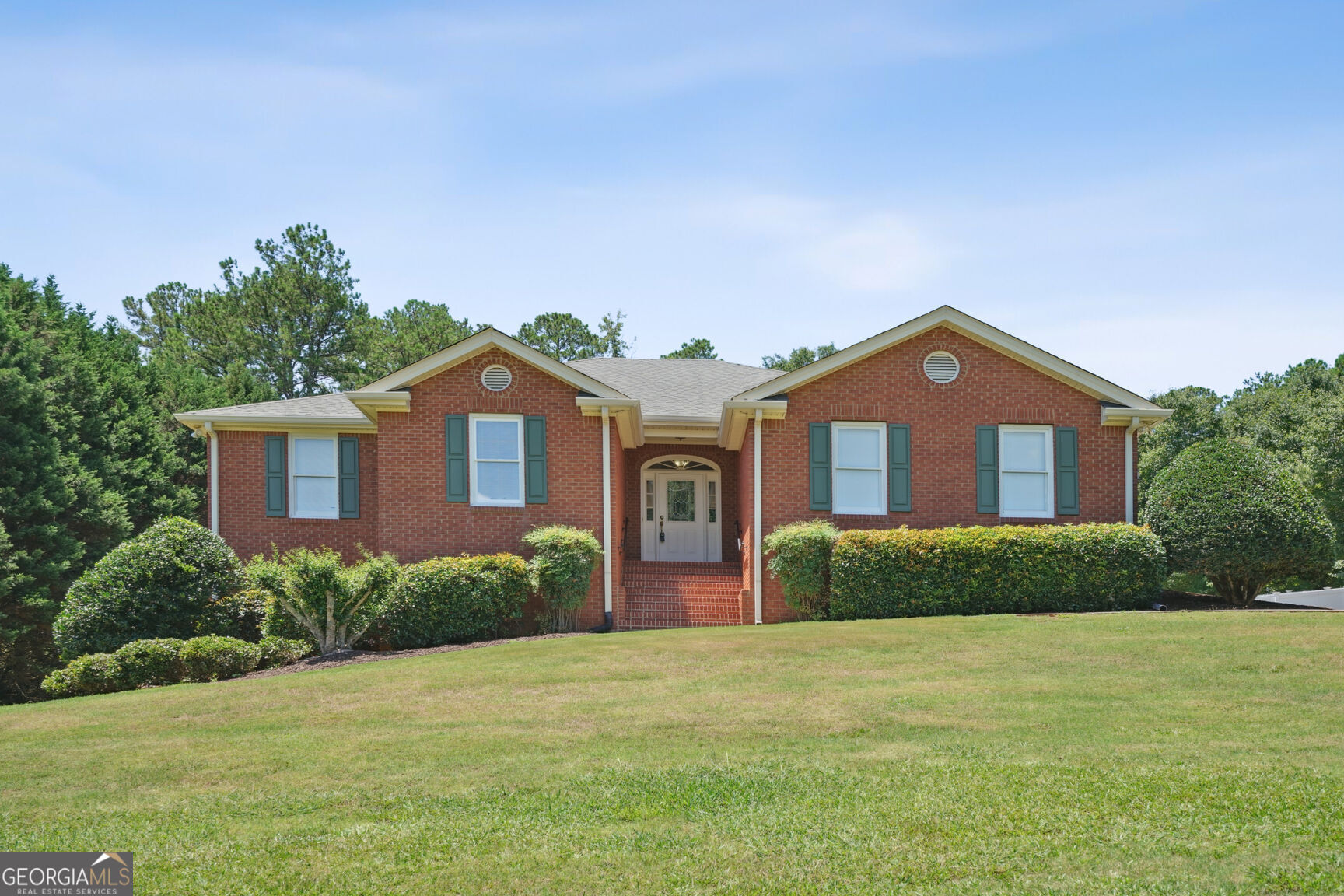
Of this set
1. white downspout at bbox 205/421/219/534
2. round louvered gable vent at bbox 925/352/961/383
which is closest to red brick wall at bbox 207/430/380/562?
white downspout at bbox 205/421/219/534

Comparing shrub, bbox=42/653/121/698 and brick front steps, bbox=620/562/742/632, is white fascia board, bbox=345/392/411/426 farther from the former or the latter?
shrub, bbox=42/653/121/698

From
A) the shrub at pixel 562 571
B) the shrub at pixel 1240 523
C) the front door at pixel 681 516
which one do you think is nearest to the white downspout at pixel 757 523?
the shrub at pixel 562 571

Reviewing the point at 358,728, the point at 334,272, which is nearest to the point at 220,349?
the point at 334,272

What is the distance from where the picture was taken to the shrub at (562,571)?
1691 cm

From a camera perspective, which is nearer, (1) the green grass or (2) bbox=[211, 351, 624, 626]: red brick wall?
(1) the green grass

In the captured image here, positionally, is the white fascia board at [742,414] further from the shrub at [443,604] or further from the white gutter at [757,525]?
the shrub at [443,604]

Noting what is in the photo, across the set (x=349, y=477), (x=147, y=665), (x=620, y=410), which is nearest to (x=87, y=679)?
(x=147, y=665)

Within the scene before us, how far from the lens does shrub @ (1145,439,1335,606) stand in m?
16.8

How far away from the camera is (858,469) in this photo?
722 inches

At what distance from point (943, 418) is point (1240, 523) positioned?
5.11 metres

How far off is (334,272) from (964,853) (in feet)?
135

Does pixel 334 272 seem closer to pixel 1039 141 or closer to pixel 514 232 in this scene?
pixel 514 232

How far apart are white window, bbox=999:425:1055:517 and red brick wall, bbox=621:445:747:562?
19.5ft

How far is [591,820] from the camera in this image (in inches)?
259
